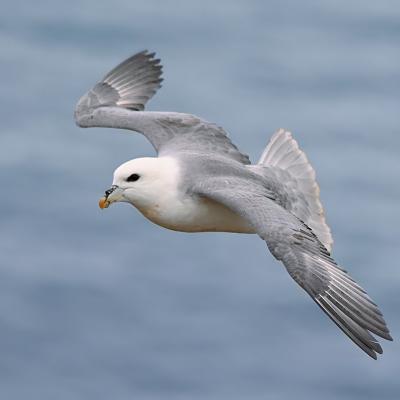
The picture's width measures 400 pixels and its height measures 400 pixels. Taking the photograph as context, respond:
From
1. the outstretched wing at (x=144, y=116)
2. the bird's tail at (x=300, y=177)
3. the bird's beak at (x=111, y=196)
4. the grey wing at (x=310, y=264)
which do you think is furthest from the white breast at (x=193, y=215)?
the outstretched wing at (x=144, y=116)

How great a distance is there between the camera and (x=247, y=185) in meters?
12.8

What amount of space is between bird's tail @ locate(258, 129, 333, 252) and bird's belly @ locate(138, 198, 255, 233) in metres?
0.81

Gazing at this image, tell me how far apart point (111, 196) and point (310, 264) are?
1.87m

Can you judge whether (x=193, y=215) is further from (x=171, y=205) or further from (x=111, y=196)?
(x=111, y=196)

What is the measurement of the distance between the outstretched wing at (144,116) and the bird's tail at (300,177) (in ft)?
1.45

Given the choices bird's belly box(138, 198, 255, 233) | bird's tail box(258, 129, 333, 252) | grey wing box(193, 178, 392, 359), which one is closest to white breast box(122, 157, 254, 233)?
bird's belly box(138, 198, 255, 233)

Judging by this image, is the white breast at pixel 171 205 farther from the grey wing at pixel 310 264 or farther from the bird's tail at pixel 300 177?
the bird's tail at pixel 300 177

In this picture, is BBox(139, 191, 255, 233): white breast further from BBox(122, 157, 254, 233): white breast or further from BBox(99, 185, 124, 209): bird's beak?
BBox(99, 185, 124, 209): bird's beak

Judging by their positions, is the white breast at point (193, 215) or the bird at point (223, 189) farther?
the white breast at point (193, 215)

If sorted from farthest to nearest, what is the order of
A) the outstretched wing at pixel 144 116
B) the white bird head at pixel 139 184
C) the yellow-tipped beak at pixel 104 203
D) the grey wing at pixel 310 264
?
the outstretched wing at pixel 144 116
the white bird head at pixel 139 184
the yellow-tipped beak at pixel 104 203
the grey wing at pixel 310 264

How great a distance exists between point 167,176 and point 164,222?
0.37 m

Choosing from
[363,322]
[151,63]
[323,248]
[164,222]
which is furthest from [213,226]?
[151,63]

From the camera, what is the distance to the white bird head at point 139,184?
12664 millimetres

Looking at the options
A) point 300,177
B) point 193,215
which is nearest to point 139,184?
point 193,215
